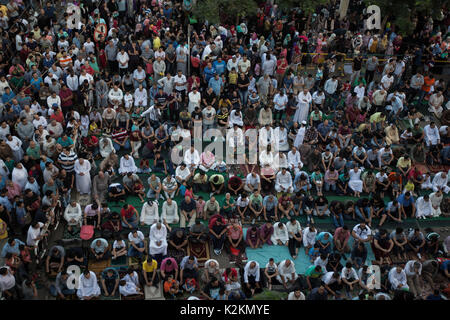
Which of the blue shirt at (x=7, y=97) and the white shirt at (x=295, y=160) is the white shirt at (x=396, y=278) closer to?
the white shirt at (x=295, y=160)

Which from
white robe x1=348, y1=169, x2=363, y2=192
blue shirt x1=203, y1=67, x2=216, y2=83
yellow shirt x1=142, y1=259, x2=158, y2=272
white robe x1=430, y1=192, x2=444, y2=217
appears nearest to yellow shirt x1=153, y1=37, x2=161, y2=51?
blue shirt x1=203, y1=67, x2=216, y2=83

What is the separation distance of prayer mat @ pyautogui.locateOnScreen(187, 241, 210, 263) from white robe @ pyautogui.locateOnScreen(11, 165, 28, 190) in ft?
14.2

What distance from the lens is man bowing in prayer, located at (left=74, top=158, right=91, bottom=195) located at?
12.8m

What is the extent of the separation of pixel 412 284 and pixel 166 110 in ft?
28.3

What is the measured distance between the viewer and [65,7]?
19359 mm

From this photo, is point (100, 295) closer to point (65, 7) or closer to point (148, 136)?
point (148, 136)

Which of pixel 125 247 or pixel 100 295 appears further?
pixel 125 247

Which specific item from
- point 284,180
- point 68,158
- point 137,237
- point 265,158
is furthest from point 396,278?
point 68,158

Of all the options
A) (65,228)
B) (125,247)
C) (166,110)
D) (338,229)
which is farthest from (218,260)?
(166,110)

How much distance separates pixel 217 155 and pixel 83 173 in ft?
12.7

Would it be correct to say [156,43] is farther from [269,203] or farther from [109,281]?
[109,281]

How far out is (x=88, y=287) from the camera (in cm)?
1063

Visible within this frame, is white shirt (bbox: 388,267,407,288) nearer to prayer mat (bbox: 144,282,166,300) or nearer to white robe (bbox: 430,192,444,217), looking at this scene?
white robe (bbox: 430,192,444,217)

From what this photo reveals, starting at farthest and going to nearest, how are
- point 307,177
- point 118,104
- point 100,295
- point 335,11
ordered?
point 335,11 → point 118,104 → point 307,177 → point 100,295
